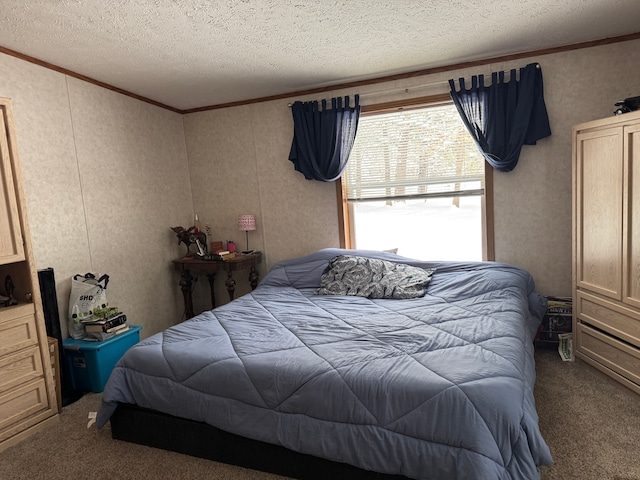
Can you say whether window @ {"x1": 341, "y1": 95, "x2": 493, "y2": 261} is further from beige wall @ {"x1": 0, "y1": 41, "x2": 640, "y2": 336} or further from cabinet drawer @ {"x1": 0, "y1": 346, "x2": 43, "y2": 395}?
cabinet drawer @ {"x1": 0, "y1": 346, "x2": 43, "y2": 395}

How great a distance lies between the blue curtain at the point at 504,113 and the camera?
10.7 feet

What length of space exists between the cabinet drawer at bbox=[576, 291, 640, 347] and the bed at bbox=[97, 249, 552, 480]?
0.40 meters

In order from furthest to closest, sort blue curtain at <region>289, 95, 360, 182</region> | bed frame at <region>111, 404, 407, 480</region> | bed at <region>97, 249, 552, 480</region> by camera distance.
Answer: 1. blue curtain at <region>289, 95, 360, 182</region>
2. bed frame at <region>111, 404, 407, 480</region>
3. bed at <region>97, 249, 552, 480</region>

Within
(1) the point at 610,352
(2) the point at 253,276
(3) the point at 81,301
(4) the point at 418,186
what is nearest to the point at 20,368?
(3) the point at 81,301

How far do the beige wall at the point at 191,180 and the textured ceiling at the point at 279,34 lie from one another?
220 millimetres

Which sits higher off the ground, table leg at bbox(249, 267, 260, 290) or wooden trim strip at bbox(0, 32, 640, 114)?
wooden trim strip at bbox(0, 32, 640, 114)

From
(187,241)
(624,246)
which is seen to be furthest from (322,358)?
(187,241)

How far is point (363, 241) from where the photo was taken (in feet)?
Result: 13.4

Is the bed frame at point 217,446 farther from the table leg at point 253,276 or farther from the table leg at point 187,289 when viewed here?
the table leg at point 253,276

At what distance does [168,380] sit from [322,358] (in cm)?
83

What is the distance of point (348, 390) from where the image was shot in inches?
70.8

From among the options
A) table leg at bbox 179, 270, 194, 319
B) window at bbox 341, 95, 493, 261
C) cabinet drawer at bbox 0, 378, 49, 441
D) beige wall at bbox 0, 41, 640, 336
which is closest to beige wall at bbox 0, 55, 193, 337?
beige wall at bbox 0, 41, 640, 336

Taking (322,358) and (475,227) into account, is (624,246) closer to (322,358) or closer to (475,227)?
(475,227)

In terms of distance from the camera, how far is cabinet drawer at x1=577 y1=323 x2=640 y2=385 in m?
2.52
